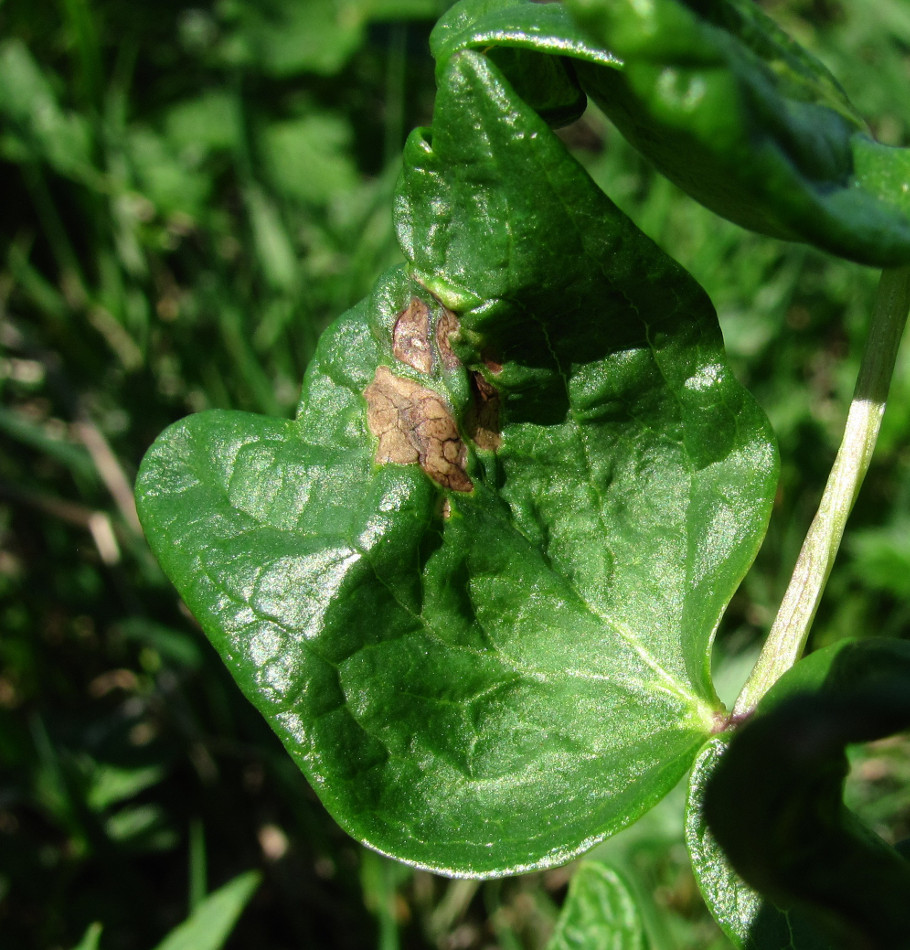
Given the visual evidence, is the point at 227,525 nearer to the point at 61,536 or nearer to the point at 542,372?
the point at 542,372

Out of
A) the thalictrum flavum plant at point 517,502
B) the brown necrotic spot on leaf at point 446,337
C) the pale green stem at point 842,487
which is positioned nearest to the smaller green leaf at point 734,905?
the thalictrum flavum plant at point 517,502

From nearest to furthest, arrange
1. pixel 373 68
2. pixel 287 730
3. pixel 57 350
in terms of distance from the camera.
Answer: pixel 287 730
pixel 57 350
pixel 373 68

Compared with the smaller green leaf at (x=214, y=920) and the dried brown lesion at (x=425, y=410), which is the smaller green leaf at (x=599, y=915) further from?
the dried brown lesion at (x=425, y=410)

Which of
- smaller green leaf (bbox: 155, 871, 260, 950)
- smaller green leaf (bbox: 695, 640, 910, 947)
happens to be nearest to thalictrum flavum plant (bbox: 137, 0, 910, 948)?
smaller green leaf (bbox: 695, 640, 910, 947)

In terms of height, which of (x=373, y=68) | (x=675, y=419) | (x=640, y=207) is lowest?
(x=640, y=207)

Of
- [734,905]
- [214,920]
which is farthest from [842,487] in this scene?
[214,920]

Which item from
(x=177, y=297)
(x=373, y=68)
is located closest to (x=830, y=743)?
(x=177, y=297)

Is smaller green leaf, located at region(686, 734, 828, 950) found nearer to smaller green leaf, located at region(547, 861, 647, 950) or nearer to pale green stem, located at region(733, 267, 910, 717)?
pale green stem, located at region(733, 267, 910, 717)
